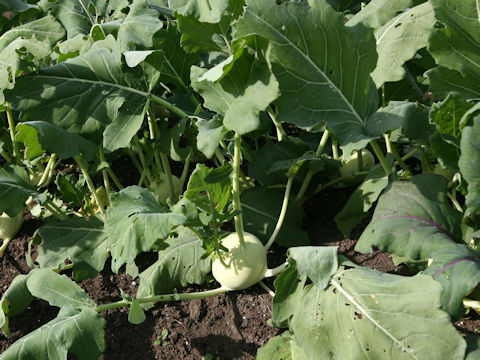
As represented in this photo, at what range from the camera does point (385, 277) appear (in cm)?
181

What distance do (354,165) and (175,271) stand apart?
104 cm

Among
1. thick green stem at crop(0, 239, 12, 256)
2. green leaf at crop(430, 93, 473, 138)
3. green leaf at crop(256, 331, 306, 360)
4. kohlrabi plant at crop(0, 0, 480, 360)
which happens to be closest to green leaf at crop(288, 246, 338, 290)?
kohlrabi plant at crop(0, 0, 480, 360)

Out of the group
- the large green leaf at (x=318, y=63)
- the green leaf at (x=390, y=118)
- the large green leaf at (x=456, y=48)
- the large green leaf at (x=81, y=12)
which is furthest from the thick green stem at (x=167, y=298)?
the large green leaf at (x=81, y=12)

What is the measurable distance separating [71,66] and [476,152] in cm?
178

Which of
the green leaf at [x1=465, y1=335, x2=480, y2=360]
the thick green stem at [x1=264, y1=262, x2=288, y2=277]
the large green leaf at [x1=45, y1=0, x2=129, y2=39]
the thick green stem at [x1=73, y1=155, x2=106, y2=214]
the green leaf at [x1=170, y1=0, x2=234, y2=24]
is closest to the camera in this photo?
the green leaf at [x1=465, y1=335, x2=480, y2=360]

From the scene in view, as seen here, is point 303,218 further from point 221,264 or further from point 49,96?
point 49,96

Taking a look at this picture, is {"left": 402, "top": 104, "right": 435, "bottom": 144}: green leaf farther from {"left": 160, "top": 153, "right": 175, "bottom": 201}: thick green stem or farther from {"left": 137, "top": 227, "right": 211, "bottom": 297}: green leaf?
{"left": 160, "top": 153, "right": 175, "bottom": 201}: thick green stem

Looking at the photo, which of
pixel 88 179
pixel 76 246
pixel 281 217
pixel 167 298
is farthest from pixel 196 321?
pixel 88 179

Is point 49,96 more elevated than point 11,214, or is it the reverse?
point 49,96

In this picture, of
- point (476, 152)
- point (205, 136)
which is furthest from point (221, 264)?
point (476, 152)

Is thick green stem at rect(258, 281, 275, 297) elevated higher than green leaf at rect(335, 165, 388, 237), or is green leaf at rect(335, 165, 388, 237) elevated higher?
green leaf at rect(335, 165, 388, 237)

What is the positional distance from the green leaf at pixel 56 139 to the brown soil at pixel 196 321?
626 mm

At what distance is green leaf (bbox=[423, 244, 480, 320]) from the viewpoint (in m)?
1.60

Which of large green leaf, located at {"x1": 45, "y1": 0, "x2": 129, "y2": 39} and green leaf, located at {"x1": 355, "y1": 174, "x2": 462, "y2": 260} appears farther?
large green leaf, located at {"x1": 45, "y1": 0, "x2": 129, "y2": 39}
